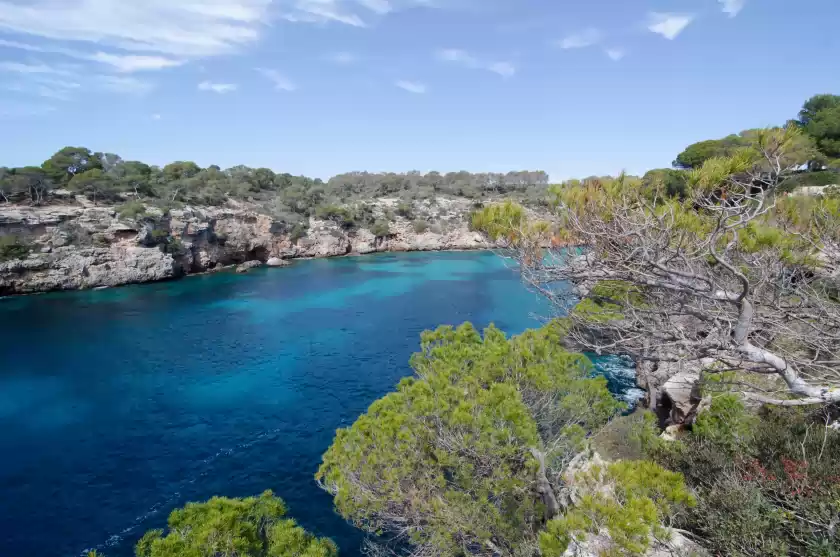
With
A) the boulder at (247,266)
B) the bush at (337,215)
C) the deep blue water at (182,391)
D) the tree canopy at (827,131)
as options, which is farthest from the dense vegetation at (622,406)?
the bush at (337,215)

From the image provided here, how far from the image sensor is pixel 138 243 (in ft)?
127

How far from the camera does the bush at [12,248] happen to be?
32650mm

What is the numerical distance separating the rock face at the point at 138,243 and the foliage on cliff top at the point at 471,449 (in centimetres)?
2894

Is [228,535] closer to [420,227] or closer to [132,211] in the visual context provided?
[132,211]

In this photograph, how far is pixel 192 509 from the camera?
527 centimetres

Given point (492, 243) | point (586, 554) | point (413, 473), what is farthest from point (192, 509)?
point (492, 243)

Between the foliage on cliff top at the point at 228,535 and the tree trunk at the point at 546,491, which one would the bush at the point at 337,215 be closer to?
the tree trunk at the point at 546,491

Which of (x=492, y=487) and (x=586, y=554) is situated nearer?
(x=586, y=554)

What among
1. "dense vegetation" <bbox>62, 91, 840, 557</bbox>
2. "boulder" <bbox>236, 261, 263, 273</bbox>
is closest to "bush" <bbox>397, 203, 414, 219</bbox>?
"boulder" <bbox>236, 261, 263, 273</bbox>

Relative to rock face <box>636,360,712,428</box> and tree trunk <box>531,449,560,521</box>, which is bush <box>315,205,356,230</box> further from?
tree trunk <box>531,449,560,521</box>

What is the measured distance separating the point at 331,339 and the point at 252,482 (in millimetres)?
12790

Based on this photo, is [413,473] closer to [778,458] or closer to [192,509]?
[192,509]

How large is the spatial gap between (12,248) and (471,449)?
136 ft

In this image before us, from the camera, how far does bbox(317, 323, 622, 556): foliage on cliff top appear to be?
21.3 ft
